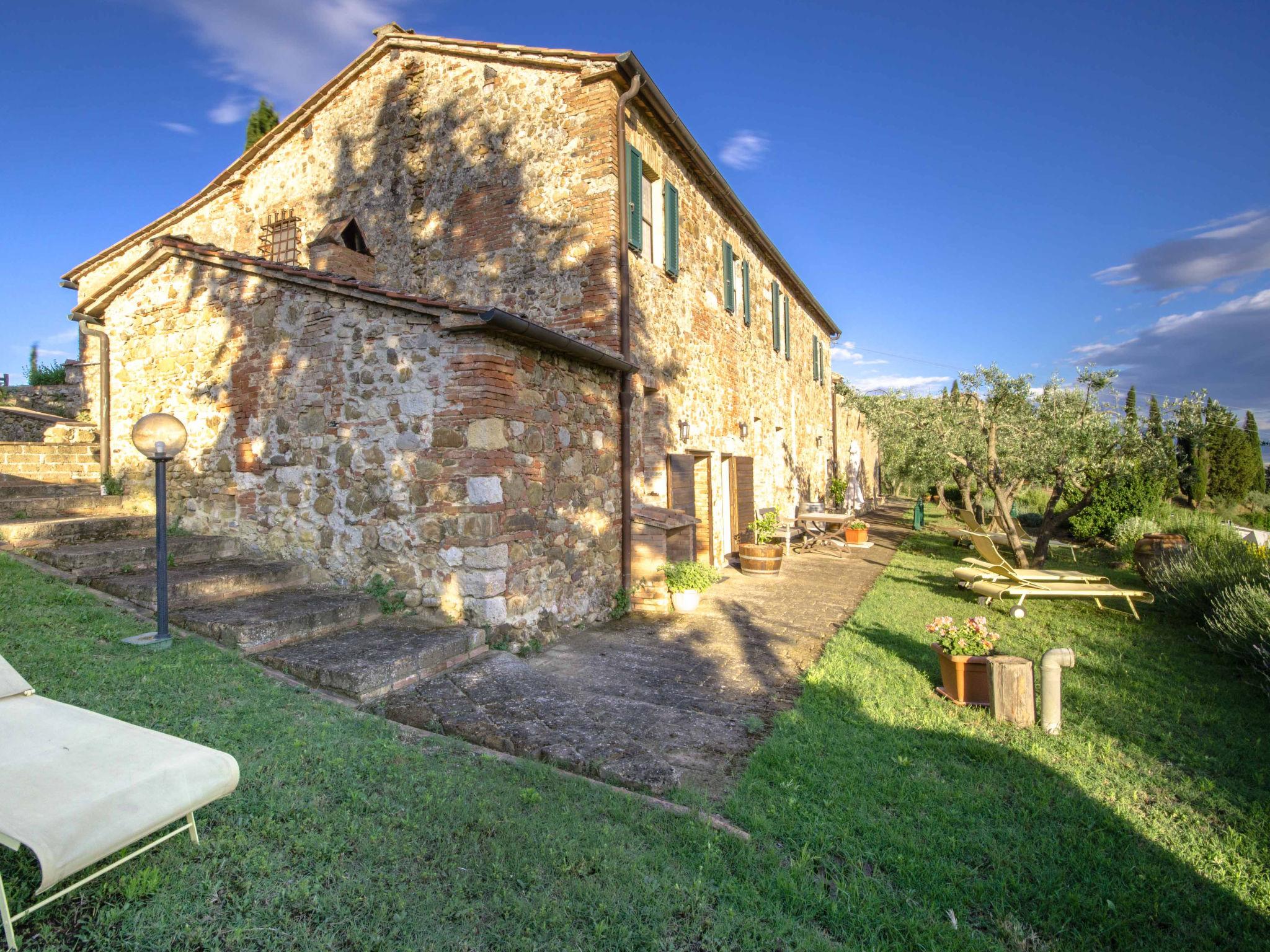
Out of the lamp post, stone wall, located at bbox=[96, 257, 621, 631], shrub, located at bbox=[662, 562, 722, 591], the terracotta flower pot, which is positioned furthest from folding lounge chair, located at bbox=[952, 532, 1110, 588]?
the lamp post

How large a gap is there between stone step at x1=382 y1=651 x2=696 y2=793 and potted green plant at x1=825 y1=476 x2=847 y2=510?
1574cm

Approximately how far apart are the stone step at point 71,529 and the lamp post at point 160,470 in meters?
2.21

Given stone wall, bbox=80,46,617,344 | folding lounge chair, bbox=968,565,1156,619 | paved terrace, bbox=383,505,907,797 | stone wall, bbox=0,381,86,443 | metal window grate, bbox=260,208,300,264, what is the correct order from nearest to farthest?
1. paved terrace, bbox=383,505,907,797
2. stone wall, bbox=80,46,617,344
3. folding lounge chair, bbox=968,565,1156,619
4. metal window grate, bbox=260,208,300,264
5. stone wall, bbox=0,381,86,443

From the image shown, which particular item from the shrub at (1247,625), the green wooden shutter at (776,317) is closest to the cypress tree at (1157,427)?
the shrub at (1247,625)

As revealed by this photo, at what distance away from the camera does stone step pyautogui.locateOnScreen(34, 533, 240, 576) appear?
5.59 metres

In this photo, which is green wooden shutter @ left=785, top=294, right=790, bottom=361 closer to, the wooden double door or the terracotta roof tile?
the wooden double door

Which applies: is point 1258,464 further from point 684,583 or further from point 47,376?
point 47,376

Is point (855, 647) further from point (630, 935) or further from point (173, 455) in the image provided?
point (173, 455)

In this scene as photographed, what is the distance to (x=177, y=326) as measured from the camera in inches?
269

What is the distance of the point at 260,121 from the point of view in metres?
15.3

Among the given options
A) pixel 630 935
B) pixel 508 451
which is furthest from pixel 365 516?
pixel 630 935

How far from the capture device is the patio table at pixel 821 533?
1339 cm

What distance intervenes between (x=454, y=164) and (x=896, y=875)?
8435 millimetres

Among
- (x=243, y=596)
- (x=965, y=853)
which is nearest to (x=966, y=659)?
(x=965, y=853)
